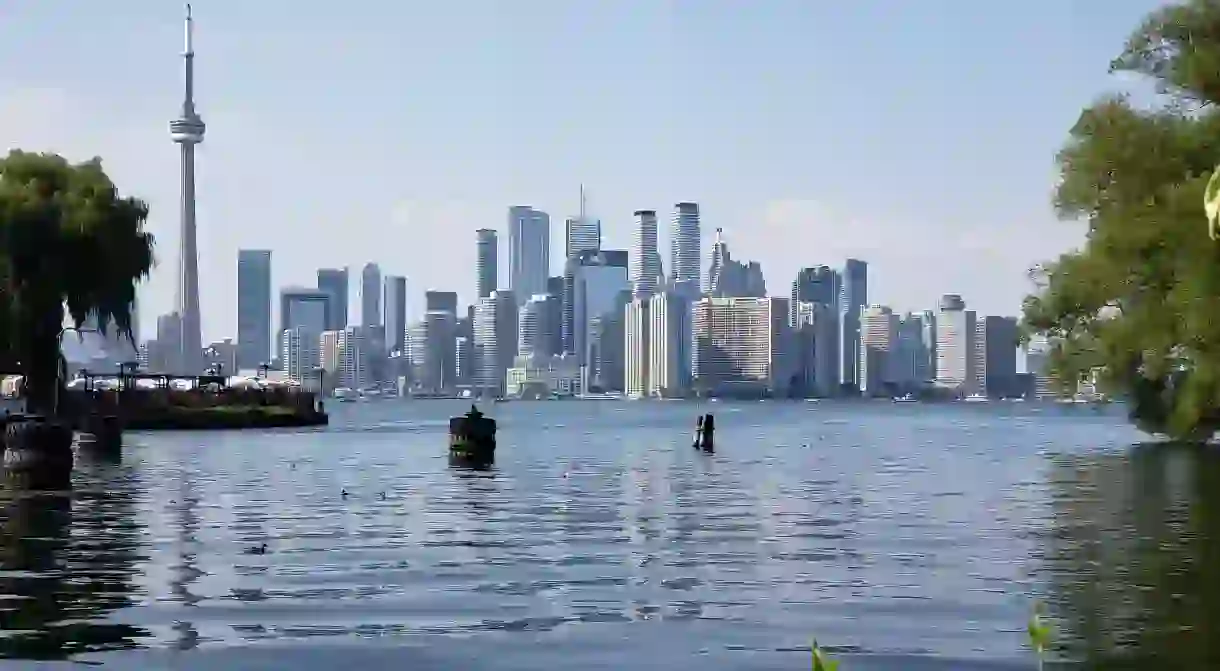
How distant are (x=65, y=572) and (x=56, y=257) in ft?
154

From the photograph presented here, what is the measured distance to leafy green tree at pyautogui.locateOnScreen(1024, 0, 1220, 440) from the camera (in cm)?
4391

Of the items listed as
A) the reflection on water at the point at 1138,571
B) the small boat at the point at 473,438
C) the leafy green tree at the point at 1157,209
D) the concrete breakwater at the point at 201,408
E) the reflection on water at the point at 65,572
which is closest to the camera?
the reflection on water at the point at 1138,571

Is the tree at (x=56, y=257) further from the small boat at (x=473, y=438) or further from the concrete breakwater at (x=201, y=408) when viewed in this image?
the concrete breakwater at (x=201, y=408)

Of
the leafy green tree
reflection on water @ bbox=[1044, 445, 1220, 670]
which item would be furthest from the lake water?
the leafy green tree

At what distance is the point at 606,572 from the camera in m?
27.2

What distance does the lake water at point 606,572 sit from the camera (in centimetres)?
1903

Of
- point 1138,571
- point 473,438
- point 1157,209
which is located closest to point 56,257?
point 473,438

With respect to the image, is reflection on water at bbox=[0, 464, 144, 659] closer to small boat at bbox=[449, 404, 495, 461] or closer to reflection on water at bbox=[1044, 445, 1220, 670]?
reflection on water at bbox=[1044, 445, 1220, 670]

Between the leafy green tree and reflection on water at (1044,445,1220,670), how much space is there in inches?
151

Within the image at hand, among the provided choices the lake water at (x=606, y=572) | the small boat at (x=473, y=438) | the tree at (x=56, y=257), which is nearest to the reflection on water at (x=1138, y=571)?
the lake water at (x=606, y=572)

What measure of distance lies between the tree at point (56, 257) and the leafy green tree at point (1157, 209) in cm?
3892

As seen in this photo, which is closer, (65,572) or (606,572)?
(65,572)

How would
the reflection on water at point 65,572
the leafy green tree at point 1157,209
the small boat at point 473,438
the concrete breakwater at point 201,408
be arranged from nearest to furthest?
the reflection on water at point 65,572
the leafy green tree at point 1157,209
the small boat at point 473,438
the concrete breakwater at point 201,408

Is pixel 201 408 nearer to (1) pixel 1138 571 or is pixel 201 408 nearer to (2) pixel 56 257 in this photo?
(2) pixel 56 257
